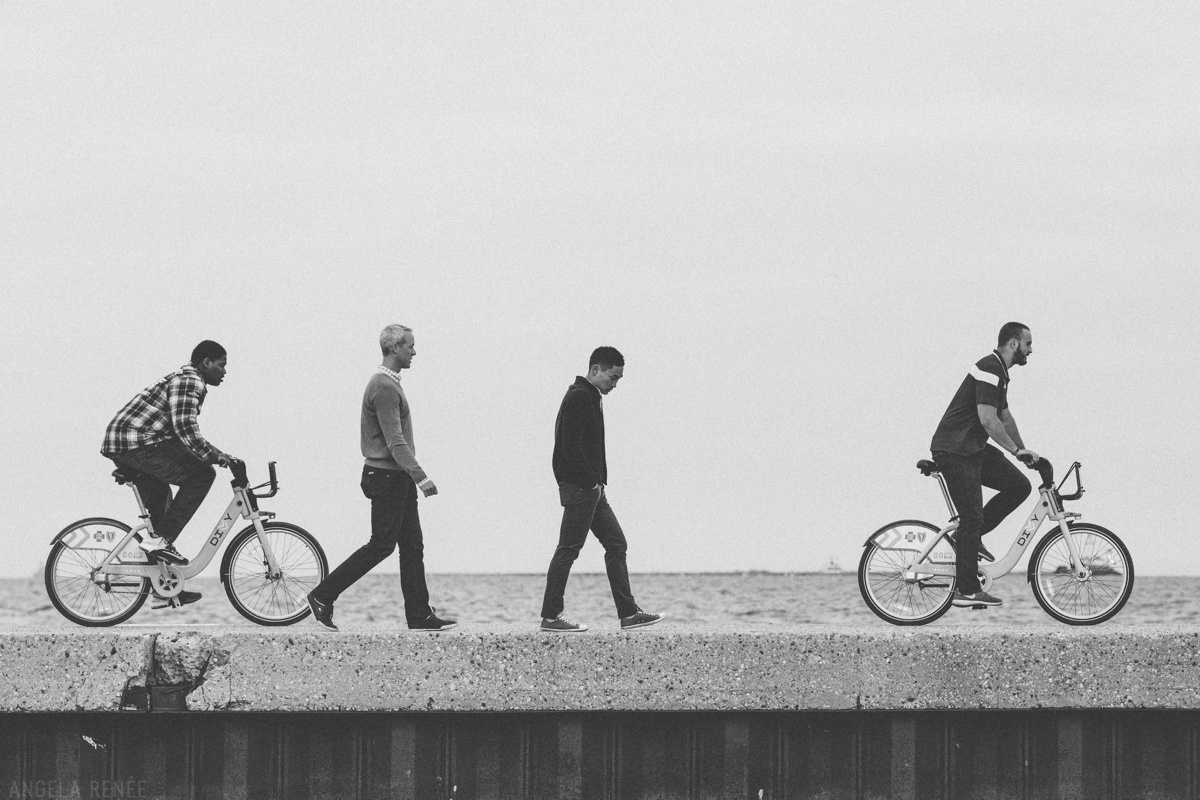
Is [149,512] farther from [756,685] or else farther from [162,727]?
[756,685]

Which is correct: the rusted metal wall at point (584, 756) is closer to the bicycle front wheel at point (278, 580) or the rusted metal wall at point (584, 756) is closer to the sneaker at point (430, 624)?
the sneaker at point (430, 624)

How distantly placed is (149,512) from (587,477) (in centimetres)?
291

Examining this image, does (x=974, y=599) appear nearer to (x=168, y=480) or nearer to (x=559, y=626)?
(x=559, y=626)

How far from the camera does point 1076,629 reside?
303 inches

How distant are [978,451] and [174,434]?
498 cm

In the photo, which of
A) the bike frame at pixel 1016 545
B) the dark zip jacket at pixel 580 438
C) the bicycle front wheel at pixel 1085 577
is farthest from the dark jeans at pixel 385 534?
the bicycle front wheel at pixel 1085 577

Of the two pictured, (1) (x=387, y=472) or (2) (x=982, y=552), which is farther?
(2) (x=982, y=552)

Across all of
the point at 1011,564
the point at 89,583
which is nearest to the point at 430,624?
the point at 89,583

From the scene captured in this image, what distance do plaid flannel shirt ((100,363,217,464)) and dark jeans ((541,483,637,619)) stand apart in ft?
7.40

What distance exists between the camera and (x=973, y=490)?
902cm

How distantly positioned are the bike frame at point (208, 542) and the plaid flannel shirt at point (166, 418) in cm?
33

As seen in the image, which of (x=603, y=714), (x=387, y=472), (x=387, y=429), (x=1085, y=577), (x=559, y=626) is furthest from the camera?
(x=1085, y=577)

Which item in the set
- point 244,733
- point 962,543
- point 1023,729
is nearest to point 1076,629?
point 1023,729

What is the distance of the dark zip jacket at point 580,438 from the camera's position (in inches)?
328
